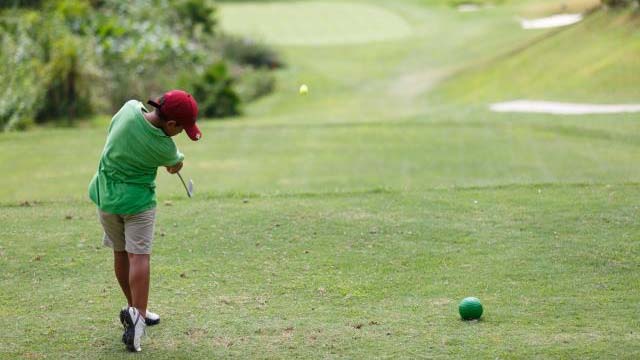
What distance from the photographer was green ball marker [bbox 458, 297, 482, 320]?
6.76 m

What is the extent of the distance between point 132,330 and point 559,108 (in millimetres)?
12974

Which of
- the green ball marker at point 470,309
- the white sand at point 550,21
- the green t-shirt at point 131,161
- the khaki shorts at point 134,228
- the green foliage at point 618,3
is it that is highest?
the green t-shirt at point 131,161

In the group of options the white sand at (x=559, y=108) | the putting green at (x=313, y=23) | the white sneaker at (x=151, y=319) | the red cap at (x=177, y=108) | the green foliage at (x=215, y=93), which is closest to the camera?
the red cap at (x=177, y=108)

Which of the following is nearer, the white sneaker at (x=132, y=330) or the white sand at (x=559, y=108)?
the white sneaker at (x=132, y=330)

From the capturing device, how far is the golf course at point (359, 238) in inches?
259

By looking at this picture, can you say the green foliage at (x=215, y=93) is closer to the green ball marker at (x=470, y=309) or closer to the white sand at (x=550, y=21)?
the white sand at (x=550, y=21)

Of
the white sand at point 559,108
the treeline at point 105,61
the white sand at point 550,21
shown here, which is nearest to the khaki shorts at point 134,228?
the white sand at point 559,108

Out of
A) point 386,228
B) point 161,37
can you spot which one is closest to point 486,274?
point 386,228

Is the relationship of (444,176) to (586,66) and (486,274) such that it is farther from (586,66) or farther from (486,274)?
(586,66)

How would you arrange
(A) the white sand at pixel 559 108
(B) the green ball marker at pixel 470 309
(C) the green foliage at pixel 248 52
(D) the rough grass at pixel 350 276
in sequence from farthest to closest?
(C) the green foliage at pixel 248 52 → (A) the white sand at pixel 559 108 → (B) the green ball marker at pixel 470 309 → (D) the rough grass at pixel 350 276

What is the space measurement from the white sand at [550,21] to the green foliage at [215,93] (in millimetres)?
10790

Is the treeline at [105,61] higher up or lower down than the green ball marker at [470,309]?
lower down

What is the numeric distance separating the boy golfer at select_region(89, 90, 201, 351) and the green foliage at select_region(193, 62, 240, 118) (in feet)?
46.8

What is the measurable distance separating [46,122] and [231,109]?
357 centimetres
